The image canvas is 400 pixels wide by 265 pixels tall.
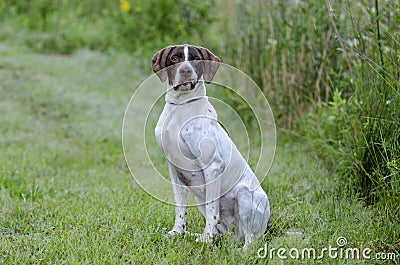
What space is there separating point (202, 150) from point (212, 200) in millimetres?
304

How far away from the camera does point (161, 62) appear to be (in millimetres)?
3033

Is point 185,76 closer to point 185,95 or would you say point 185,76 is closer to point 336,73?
point 185,95

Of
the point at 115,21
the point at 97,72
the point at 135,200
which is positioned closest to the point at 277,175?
the point at 135,200

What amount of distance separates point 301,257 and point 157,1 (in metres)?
7.28

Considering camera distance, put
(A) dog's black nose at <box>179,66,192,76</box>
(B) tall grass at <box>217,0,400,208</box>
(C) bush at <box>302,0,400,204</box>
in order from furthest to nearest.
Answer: (B) tall grass at <box>217,0,400,208</box>, (C) bush at <box>302,0,400,204</box>, (A) dog's black nose at <box>179,66,192,76</box>

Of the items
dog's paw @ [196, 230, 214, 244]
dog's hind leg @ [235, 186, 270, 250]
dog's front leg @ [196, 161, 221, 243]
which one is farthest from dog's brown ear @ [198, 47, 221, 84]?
dog's paw @ [196, 230, 214, 244]

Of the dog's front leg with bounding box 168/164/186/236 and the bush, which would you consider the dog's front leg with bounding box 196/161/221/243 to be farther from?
the bush

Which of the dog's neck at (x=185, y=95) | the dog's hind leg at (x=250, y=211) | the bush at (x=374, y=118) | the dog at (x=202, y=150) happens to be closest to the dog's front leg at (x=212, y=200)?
the dog at (x=202, y=150)

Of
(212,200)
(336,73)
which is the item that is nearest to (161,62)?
(212,200)

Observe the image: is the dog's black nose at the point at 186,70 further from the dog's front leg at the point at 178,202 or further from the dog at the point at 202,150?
the dog's front leg at the point at 178,202

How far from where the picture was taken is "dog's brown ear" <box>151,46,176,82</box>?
119 inches

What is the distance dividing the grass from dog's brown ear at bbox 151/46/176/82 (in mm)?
979

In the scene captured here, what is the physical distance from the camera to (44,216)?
370 cm

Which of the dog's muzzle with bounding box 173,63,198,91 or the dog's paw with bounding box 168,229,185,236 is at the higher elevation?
the dog's muzzle with bounding box 173,63,198,91
